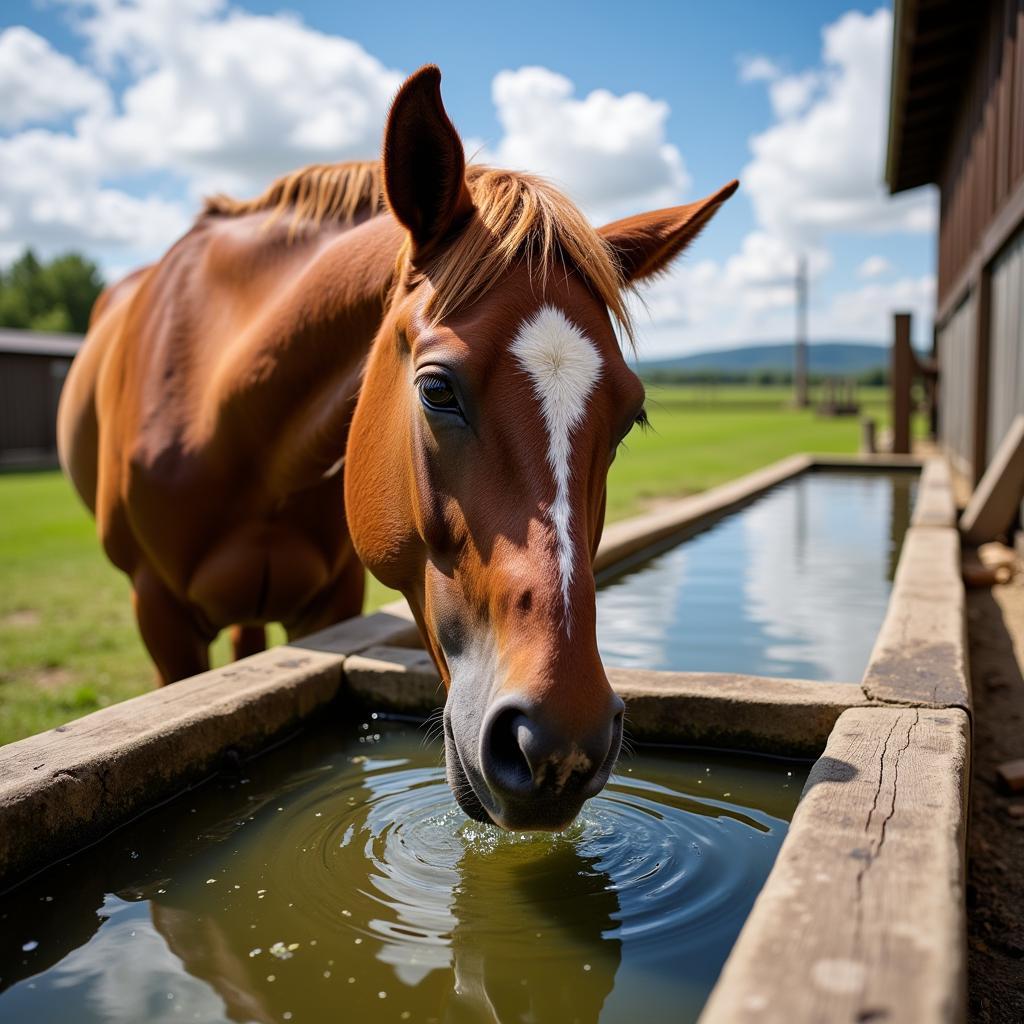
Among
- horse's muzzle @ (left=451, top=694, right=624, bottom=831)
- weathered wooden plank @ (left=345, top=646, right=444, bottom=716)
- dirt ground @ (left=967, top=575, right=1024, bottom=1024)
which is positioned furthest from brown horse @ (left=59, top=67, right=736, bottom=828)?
dirt ground @ (left=967, top=575, right=1024, bottom=1024)

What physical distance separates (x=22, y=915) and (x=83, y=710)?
2.77 metres

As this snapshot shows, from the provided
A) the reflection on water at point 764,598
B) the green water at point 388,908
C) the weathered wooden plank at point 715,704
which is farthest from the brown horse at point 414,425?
the reflection on water at point 764,598

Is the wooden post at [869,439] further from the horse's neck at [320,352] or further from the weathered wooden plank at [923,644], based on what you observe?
the horse's neck at [320,352]

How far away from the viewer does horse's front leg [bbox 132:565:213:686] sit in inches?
125

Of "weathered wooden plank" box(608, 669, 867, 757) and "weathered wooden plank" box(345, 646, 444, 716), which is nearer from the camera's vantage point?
"weathered wooden plank" box(608, 669, 867, 757)

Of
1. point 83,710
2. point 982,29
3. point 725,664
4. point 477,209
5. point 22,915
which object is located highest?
point 982,29

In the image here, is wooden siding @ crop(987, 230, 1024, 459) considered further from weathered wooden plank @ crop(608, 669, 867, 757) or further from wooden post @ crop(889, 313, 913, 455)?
wooden post @ crop(889, 313, 913, 455)

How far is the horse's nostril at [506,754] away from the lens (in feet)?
4.57

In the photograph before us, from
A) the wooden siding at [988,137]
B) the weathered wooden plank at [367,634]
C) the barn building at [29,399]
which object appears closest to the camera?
the weathered wooden plank at [367,634]

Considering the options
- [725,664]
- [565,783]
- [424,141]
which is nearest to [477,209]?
[424,141]

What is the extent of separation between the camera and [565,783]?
1375 mm

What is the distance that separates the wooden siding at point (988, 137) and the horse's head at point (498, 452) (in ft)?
18.9

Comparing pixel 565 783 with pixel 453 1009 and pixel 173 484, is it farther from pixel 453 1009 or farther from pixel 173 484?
pixel 173 484

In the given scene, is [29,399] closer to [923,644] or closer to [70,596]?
[70,596]
